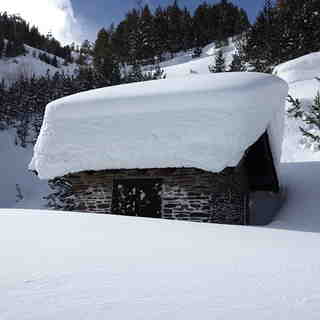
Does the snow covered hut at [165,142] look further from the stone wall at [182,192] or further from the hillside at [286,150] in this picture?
the hillside at [286,150]

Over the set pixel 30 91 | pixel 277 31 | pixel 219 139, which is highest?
pixel 277 31

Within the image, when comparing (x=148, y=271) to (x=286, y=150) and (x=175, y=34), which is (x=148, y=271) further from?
(x=175, y=34)

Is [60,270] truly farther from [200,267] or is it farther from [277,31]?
[277,31]

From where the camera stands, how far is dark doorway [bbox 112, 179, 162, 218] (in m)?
9.00

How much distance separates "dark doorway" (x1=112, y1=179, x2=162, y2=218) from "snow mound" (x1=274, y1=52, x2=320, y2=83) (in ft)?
55.6

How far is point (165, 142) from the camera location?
8273mm

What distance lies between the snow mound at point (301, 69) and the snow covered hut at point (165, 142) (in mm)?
15401

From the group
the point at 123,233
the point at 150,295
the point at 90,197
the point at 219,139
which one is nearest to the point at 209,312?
the point at 150,295

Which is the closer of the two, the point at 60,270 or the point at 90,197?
the point at 60,270

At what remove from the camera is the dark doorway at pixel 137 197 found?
9.00 meters

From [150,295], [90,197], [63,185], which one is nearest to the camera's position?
[150,295]

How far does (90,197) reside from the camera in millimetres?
9625

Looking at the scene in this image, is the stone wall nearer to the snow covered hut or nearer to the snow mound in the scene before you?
the snow covered hut

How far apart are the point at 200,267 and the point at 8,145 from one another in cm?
2401
